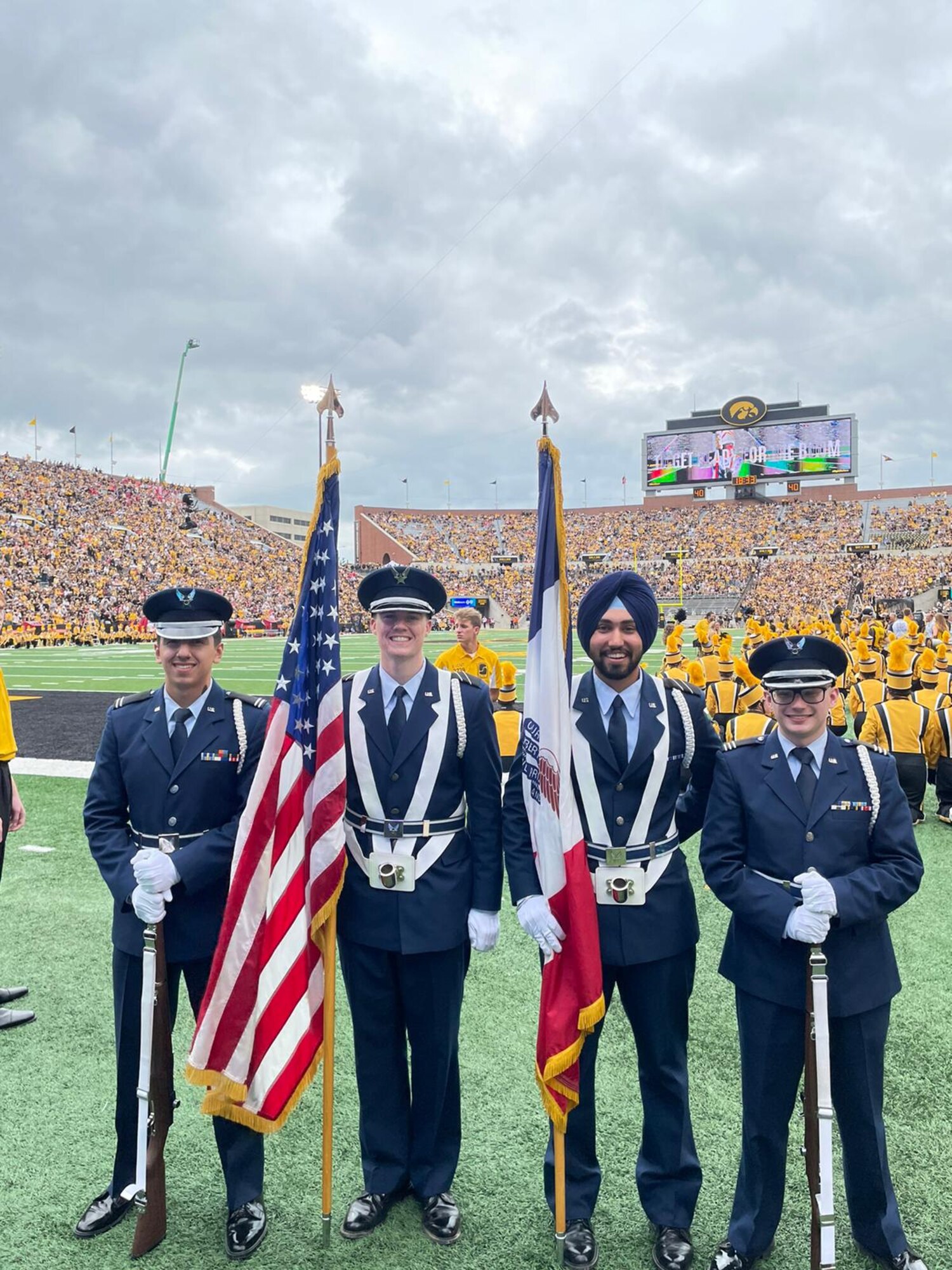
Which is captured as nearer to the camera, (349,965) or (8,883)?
(349,965)

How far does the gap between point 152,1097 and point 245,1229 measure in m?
0.55

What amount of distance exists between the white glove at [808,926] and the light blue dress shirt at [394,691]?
1.45 metres

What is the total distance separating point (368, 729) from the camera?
3.09 meters

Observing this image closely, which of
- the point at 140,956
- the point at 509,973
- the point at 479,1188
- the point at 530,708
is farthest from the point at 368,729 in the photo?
the point at 509,973

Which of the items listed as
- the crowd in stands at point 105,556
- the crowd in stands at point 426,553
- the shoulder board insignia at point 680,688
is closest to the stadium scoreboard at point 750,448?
the crowd in stands at point 426,553

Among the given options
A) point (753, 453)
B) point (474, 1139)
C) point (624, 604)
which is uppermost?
point (753, 453)

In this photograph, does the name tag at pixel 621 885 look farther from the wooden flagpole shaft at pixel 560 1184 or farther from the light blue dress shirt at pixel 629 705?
the wooden flagpole shaft at pixel 560 1184

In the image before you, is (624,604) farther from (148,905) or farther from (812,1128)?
(148,905)

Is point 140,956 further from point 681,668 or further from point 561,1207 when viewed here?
point 681,668

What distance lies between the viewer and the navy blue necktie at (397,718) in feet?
10.0

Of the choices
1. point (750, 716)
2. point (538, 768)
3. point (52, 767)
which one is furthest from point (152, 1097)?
point (52, 767)

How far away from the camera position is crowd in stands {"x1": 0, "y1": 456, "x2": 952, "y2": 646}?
1791 inches

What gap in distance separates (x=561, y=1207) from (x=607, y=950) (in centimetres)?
80

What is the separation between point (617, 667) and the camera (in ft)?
9.40
